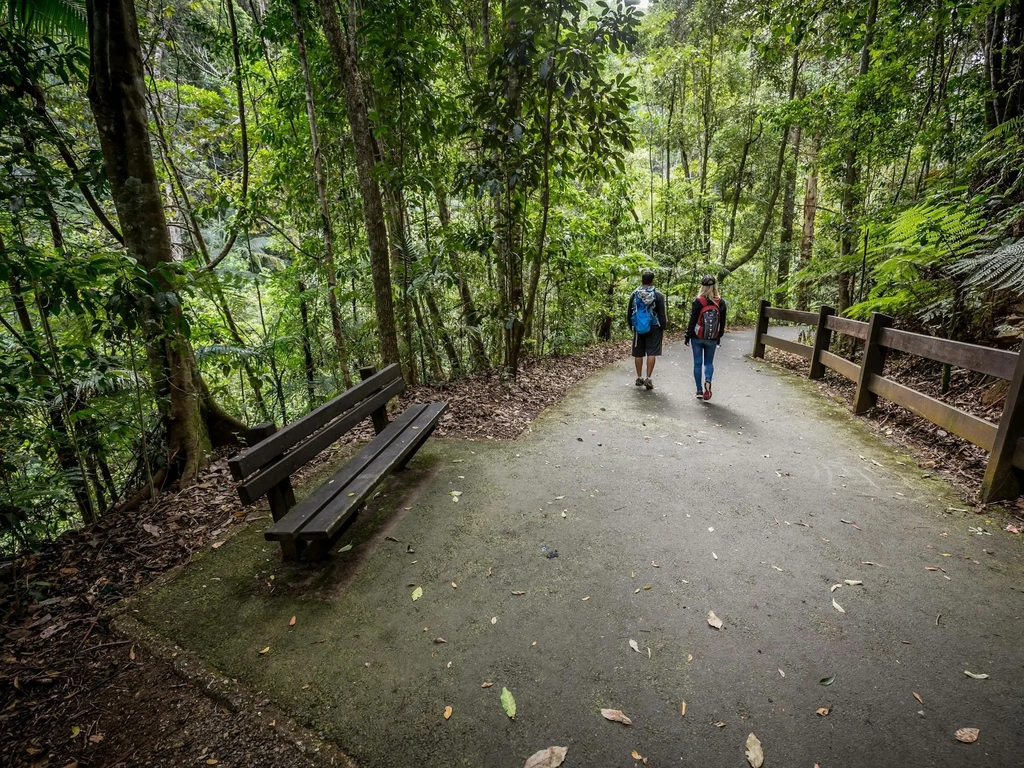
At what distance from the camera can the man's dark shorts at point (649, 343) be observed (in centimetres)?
739

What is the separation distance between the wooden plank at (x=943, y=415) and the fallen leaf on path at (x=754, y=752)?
139 inches

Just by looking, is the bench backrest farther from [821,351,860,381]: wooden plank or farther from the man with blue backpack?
[821,351,860,381]: wooden plank

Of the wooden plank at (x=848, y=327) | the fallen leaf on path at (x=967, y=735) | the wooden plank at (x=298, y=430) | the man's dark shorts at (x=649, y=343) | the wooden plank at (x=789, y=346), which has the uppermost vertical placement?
the wooden plank at (x=848, y=327)

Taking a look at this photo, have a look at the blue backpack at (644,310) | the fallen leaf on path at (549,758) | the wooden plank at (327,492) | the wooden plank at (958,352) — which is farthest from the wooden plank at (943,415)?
the wooden plank at (327,492)

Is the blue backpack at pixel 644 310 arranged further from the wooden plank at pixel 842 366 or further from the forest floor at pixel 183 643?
the forest floor at pixel 183 643

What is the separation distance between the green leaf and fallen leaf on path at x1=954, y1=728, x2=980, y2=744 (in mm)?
2007

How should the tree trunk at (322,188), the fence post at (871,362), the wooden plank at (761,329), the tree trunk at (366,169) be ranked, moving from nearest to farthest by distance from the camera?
the tree trunk at (366,169) → the fence post at (871,362) → the tree trunk at (322,188) → the wooden plank at (761,329)

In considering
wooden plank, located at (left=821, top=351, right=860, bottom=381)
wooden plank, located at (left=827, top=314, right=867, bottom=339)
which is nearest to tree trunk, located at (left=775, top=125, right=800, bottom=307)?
wooden plank, located at (left=821, top=351, right=860, bottom=381)

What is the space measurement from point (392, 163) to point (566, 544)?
240 inches

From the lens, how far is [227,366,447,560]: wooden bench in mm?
2857

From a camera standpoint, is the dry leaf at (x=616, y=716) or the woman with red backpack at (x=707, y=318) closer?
the dry leaf at (x=616, y=716)

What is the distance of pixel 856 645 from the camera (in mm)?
2527

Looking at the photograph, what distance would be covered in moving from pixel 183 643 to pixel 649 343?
269 inches

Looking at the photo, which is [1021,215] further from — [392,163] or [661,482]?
[392,163]
